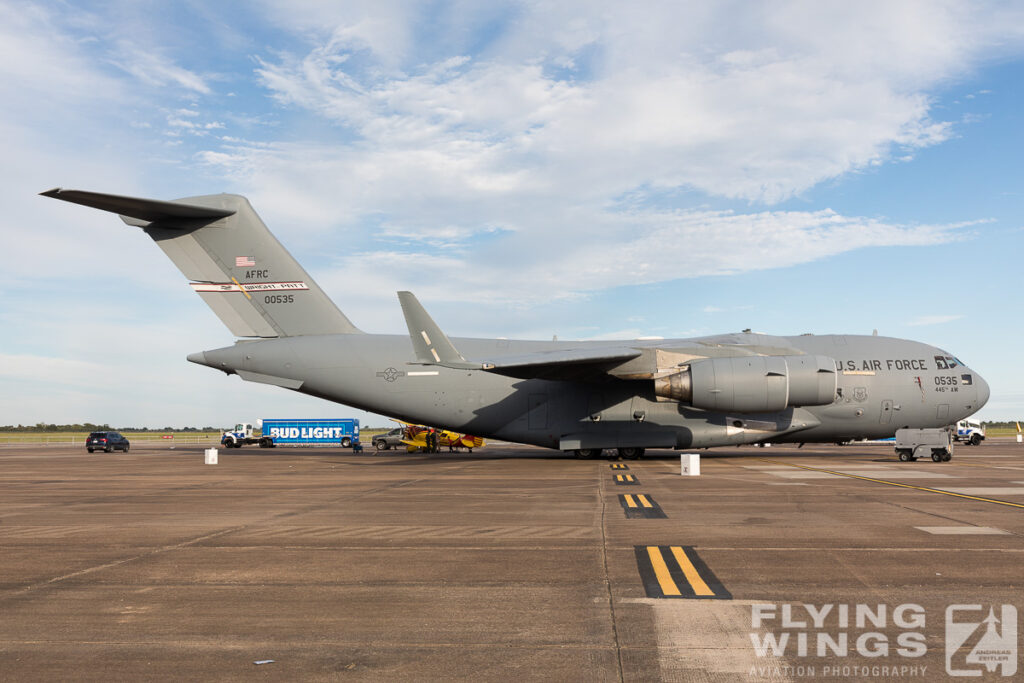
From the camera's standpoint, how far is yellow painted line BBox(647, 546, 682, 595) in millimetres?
6215

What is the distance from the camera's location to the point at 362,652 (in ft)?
15.3

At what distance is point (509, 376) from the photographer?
24734 mm

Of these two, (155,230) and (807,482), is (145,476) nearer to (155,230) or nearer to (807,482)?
(155,230)

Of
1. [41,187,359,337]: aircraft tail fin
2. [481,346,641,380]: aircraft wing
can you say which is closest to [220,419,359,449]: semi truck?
[41,187,359,337]: aircraft tail fin

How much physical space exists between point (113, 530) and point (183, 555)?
9.16 ft

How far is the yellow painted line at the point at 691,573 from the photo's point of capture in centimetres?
620

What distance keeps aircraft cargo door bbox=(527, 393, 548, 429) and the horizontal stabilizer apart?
43.4 ft

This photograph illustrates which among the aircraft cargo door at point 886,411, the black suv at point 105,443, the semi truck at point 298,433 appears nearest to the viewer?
the aircraft cargo door at point 886,411

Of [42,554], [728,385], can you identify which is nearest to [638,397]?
[728,385]

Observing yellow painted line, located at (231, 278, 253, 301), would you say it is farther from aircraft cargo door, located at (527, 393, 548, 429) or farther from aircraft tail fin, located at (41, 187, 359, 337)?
aircraft cargo door, located at (527, 393, 548, 429)

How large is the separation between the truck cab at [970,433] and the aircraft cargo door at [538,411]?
39697mm

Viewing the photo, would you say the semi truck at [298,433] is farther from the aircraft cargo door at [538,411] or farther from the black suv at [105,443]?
the aircraft cargo door at [538,411]

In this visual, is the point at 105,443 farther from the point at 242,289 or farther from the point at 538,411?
the point at 538,411

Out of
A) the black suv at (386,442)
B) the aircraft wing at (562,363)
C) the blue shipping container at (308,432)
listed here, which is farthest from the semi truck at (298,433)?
the aircraft wing at (562,363)
